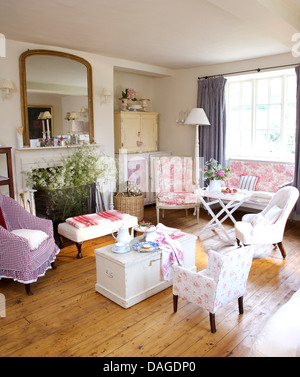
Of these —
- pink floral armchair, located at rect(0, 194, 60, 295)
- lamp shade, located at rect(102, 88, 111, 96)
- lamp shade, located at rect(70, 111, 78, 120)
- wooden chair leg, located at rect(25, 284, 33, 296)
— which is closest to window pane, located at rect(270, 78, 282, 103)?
lamp shade, located at rect(102, 88, 111, 96)

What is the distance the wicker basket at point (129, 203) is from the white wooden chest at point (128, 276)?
2.18 metres

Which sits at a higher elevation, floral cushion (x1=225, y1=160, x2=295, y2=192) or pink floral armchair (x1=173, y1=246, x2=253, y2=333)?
floral cushion (x1=225, y1=160, x2=295, y2=192)

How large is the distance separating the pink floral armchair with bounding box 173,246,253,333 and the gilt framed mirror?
3.17 m

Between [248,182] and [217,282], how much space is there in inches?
138

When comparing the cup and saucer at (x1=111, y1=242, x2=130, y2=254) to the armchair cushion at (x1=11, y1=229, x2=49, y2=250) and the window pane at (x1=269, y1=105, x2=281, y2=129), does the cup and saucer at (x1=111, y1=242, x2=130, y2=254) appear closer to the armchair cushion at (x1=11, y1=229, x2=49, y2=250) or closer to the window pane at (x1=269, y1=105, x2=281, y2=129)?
the armchair cushion at (x1=11, y1=229, x2=49, y2=250)

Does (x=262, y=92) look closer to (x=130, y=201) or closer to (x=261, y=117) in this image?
(x=261, y=117)

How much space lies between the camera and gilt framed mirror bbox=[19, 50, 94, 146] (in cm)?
463

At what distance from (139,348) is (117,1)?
114 inches

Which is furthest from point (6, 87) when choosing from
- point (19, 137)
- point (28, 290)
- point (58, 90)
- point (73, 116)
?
point (28, 290)

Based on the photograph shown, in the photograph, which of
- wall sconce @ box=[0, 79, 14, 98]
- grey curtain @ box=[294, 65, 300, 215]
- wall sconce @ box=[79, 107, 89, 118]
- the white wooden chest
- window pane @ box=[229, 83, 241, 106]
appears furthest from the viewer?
window pane @ box=[229, 83, 241, 106]

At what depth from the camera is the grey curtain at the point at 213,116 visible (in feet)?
19.4

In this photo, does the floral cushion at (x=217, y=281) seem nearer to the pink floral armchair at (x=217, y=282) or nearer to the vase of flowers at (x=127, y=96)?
the pink floral armchair at (x=217, y=282)
